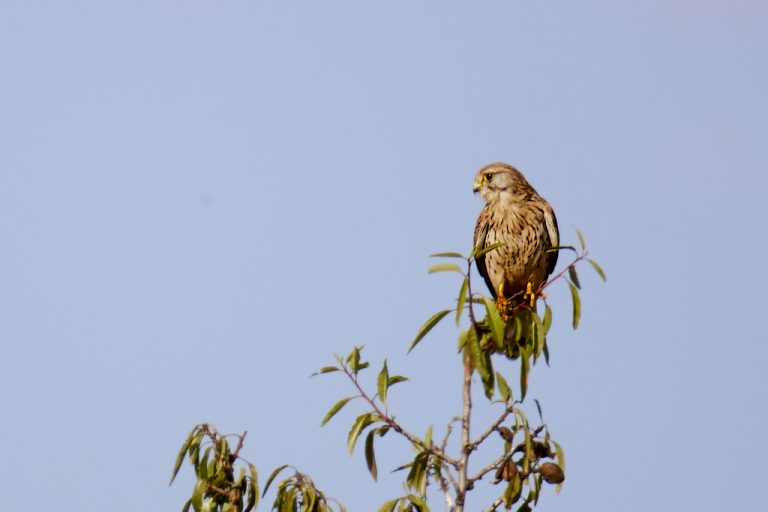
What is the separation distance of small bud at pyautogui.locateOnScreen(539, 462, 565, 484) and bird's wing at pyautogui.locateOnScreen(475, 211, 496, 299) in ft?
12.1

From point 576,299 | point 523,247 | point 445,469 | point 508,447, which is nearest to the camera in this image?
point 445,469

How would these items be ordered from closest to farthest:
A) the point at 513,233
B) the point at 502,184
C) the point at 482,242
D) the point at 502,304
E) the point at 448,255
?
the point at 448,255
the point at 502,304
the point at 513,233
the point at 482,242
the point at 502,184

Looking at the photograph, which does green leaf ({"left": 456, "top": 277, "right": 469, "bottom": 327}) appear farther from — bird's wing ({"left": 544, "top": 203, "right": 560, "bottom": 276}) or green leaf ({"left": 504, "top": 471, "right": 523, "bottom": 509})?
bird's wing ({"left": 544, "top": 203, "right": 560, "bottom": 276})

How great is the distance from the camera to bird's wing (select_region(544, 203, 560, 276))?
7.93 metres

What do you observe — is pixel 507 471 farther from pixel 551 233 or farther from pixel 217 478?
pixel 551 233

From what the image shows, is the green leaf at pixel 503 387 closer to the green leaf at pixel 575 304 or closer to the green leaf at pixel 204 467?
the green leaf at pixel 575 304

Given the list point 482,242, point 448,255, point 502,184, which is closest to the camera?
point 448,255

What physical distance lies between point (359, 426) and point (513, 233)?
3.70 metres

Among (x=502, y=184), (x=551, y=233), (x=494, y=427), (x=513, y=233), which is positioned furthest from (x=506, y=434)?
(x=502, y=184)

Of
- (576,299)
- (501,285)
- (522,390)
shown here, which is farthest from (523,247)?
(522,390)

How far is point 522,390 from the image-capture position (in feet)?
14.5

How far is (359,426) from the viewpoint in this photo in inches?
175

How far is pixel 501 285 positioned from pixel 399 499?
370 cm

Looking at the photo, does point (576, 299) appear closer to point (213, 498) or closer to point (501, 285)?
point (213, 498)
